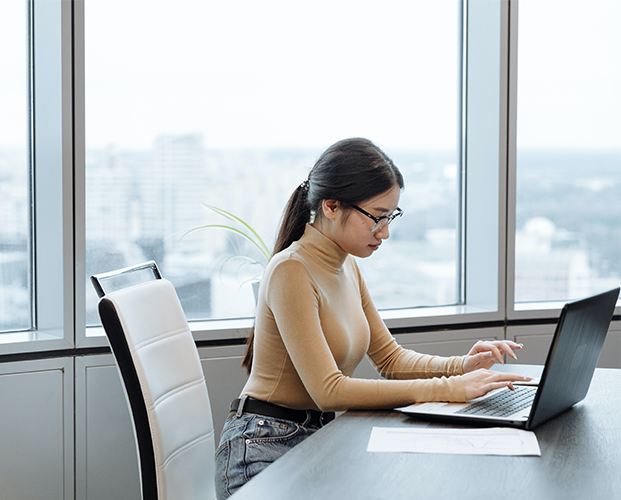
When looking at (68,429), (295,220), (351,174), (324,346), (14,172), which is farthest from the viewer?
(14,172)

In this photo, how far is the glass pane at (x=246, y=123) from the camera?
2.25 meters

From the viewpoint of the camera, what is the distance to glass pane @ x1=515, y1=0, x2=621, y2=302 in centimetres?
275

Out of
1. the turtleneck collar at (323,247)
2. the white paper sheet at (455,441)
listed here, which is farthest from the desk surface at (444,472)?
the turtleneck collar at (323,247)

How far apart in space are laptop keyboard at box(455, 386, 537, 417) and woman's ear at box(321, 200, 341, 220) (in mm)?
542

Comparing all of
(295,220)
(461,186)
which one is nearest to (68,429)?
(295,220)

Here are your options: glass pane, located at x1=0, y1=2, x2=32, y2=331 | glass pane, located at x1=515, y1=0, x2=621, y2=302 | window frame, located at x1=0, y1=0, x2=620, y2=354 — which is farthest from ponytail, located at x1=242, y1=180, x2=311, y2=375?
glass pane, located at x1=515, y1=0, x2=621, y2=302

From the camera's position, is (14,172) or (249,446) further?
(14,172)

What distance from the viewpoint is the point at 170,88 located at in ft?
7.63

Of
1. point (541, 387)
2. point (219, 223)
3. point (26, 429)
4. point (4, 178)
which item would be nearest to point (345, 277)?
point (541, 387)

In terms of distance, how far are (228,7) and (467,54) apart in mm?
1021

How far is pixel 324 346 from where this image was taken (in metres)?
1.37

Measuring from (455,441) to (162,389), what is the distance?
608 millimetres

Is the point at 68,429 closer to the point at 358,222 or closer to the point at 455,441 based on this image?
the point at 358,222

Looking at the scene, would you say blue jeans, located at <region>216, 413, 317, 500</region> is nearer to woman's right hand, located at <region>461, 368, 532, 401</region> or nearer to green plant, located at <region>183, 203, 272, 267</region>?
woman's right hand, located at <region>461, 368, 532, 401</region>
